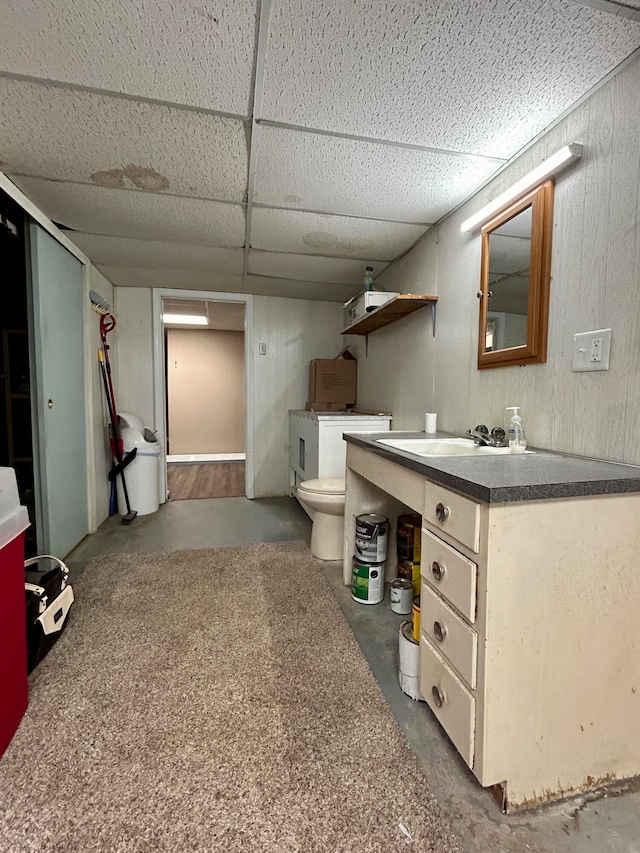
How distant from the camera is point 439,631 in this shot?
1070 millimetres

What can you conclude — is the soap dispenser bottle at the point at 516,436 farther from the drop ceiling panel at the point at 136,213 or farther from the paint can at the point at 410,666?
the drop ceiling panel at the point at 136,213

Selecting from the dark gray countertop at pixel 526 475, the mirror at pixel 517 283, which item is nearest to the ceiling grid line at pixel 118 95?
the mirror at pixel 517 283

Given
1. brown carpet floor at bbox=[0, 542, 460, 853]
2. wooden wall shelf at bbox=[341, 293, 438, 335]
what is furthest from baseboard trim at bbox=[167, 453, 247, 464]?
brown carpet floor at bbox=[0, 542, 460, 853]

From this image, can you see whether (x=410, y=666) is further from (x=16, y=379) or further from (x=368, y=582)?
(x=16, y=379)

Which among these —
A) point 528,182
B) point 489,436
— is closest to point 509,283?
point 528,182

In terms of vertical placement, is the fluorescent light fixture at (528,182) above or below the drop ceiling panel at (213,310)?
below

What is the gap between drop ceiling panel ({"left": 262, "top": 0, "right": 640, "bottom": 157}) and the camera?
3.34ft

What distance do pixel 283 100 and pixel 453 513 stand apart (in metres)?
1.50

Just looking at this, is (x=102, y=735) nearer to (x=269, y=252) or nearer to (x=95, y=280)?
(x=269, y=252)

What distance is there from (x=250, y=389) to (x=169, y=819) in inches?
129

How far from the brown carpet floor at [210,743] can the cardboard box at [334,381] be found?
85.5 inches

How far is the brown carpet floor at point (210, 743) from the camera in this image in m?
0.87

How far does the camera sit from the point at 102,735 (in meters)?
1.12

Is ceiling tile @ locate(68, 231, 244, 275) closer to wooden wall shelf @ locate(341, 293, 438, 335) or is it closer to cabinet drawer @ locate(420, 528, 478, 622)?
wooden wall shelf @ locate(341, 293, 438, 335)
